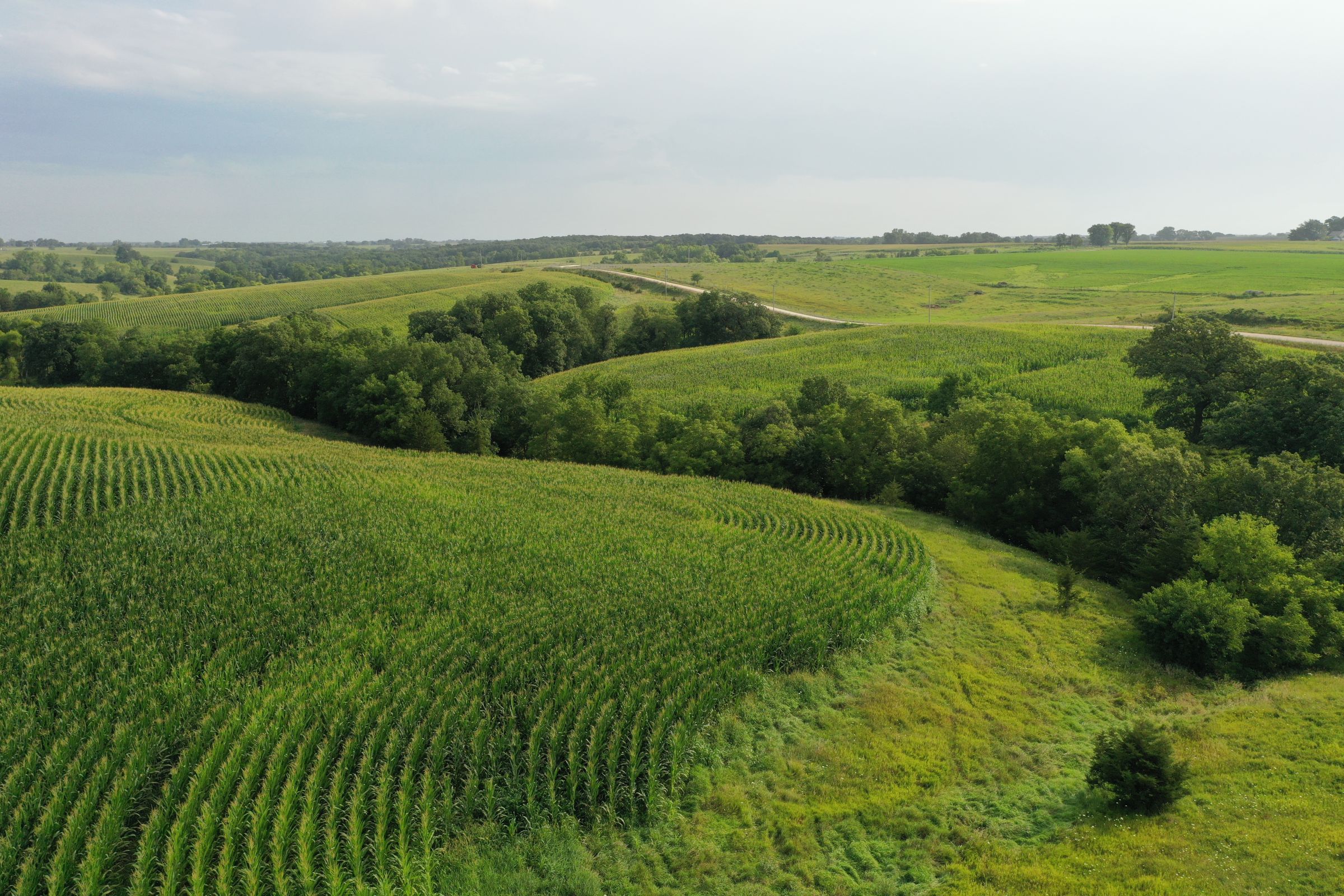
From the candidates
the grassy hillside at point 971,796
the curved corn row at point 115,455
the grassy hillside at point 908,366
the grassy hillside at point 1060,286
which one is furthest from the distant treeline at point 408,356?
the grassy hillside at point 971,796

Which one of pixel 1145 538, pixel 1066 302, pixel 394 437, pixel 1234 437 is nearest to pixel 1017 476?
pixel 1145 538

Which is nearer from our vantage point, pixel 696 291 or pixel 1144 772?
pixel 1144 772

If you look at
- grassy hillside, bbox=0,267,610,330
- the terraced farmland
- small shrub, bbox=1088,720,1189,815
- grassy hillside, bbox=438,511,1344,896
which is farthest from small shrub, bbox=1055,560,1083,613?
grassy hillside, bbox=0,267,610,330

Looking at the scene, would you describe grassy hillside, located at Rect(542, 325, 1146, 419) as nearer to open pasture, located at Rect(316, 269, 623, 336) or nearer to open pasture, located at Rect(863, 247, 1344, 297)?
open pasture, located at Rect(316, 269, 623, 336)

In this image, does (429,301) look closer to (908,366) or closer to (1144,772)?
(908,366)

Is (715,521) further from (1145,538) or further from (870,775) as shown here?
(1145,538)

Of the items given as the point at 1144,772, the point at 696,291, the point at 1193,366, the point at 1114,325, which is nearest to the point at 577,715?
the point at 1144,772
